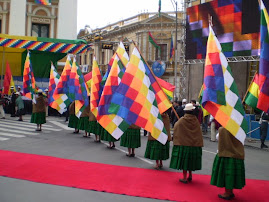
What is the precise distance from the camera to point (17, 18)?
2906 cm

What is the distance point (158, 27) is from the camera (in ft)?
144

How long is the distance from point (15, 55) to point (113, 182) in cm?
2085

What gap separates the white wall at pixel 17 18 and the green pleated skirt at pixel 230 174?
25.7m

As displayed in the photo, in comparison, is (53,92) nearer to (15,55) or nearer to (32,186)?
(32,186)

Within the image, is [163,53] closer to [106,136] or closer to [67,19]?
[67,19]

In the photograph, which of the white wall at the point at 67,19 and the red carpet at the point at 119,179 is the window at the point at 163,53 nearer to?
the white wall at the point at 67,19

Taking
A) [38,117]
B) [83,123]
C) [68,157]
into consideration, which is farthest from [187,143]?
[38,117]

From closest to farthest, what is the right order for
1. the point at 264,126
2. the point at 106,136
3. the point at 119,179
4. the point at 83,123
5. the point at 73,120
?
the point at 119,179
the point at 106,136
the point at 264,126
the point at 83,123
the point at 73,120

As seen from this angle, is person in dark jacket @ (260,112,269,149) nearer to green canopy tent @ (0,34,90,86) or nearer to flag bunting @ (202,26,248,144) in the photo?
flag bunting @ (202,26,248,144)

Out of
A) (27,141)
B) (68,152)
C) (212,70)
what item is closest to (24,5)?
(27,141)

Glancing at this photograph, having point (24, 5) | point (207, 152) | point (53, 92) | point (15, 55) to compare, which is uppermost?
point (24, 5)

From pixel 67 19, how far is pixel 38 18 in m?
2.35

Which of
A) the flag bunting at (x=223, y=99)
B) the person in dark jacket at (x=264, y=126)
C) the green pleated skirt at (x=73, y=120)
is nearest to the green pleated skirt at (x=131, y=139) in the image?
the flag bunting at (x=223, y=99)

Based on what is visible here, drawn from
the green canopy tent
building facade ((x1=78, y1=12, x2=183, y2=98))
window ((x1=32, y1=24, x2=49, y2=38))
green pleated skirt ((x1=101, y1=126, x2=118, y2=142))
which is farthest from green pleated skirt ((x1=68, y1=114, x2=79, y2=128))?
building facade ((x1=78, y1=12, x2=183, y2=98))
